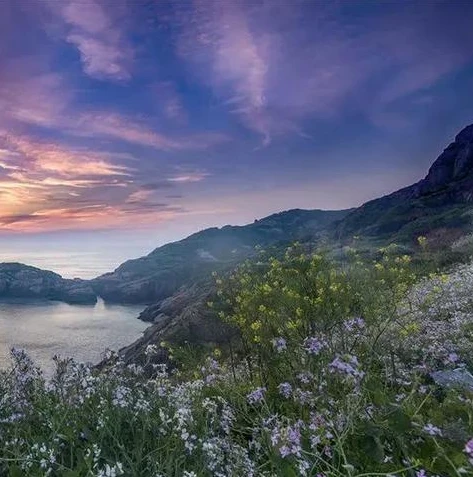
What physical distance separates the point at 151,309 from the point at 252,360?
84.3 m

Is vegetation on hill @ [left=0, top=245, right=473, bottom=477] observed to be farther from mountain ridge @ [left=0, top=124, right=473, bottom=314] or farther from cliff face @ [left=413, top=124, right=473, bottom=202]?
cliff face @ [left=413, top=124, right=473, bottom=202]

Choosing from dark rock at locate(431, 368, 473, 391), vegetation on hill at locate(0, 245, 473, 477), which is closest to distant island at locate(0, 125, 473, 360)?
vegetation on hill at locate(0, 245, 473, 477)

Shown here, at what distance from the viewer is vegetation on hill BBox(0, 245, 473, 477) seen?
4.05 meters

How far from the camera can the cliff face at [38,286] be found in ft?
520

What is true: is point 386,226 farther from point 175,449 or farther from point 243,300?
point 175,449

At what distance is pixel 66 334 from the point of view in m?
66.6

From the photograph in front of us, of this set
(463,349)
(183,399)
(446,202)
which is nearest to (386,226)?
(446,202)

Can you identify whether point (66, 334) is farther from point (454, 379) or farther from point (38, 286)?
point (38, 286)

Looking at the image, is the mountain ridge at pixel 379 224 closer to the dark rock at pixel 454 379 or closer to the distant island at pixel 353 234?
the distant island at pixel 353 234

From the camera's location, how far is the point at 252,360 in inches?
532

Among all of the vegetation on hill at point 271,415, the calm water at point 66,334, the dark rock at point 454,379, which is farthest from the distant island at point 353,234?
the dark rock at point 454,379

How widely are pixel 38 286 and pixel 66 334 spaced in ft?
374

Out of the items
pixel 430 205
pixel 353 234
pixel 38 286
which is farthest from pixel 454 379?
pixel 38 286

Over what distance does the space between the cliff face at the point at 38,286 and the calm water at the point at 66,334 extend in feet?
196
